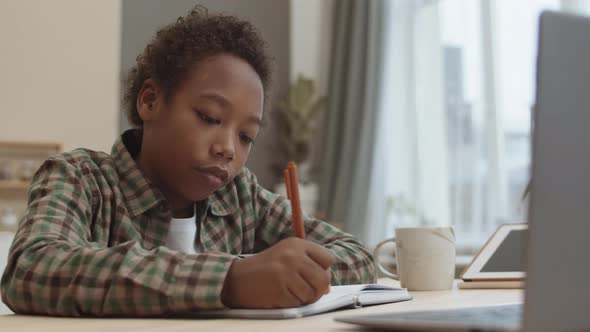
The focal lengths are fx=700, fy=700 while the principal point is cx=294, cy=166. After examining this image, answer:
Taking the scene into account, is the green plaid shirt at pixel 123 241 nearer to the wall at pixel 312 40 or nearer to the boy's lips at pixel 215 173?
the boy's lips at pixel 215 173

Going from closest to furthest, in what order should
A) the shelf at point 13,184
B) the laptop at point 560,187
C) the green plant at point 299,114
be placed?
the laptop at point 560,187 < the shelf at point 13,184 < the green plant at point 299,114

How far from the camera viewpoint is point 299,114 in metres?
4.17

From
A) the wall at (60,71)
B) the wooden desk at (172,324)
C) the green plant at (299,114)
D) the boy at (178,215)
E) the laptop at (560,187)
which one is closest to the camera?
the laptop at (560,187)

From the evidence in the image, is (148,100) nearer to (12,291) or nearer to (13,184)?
(12,291)

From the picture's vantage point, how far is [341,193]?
4.07 m

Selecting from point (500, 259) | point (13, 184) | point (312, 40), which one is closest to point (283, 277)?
point (500, 259)

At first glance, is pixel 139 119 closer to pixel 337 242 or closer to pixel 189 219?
pixel 189 219

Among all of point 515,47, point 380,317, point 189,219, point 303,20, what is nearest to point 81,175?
point 189,219

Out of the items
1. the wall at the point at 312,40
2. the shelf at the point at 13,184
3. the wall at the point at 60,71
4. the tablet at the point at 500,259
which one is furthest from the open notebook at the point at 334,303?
the wall at the point at 312,40

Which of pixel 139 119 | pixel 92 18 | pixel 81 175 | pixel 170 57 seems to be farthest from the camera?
pixel 92 18

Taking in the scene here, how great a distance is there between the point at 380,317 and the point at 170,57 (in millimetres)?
722

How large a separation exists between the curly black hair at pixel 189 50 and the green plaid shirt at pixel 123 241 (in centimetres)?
11

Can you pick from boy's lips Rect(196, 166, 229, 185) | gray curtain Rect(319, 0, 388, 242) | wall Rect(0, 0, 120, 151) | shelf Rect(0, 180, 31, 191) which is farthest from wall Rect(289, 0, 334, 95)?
boy's lips Rect(196, 166, 229, 185)

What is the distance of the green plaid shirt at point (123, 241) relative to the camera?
732 millimetres
